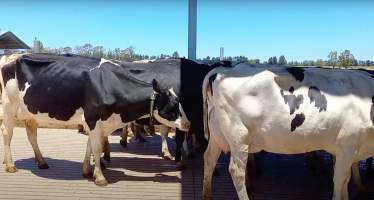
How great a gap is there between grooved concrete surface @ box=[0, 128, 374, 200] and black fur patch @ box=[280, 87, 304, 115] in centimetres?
152

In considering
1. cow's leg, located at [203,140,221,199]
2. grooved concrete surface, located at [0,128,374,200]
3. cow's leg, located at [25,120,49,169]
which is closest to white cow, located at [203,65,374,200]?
cow's leg, located at [203,140,221,199]

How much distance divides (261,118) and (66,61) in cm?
327

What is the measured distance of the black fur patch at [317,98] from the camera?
177 inches

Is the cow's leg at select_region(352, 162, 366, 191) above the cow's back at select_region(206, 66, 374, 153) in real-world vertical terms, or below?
below

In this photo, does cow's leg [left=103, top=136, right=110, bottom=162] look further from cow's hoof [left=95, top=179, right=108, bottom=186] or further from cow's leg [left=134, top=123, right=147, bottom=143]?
cow's leg [left=134, top=123, right=147, bottom=143]

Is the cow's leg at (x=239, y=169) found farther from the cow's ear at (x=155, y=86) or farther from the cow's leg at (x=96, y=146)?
the cow's leg at (x=96, y=146)

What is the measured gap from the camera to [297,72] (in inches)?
185

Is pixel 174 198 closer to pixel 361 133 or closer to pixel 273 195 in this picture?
A: pixel 273 195

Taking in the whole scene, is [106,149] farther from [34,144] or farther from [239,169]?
[239,169]

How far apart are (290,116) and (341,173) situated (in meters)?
0.80

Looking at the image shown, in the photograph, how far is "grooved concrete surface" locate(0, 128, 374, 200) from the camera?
5.56 m

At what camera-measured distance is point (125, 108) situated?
6.12 metres

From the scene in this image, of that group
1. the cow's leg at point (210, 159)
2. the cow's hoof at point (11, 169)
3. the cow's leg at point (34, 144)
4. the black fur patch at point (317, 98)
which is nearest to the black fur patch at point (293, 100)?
the black fur patch at point (317, 98)

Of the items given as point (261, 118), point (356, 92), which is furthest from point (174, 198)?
point (356, 92)
